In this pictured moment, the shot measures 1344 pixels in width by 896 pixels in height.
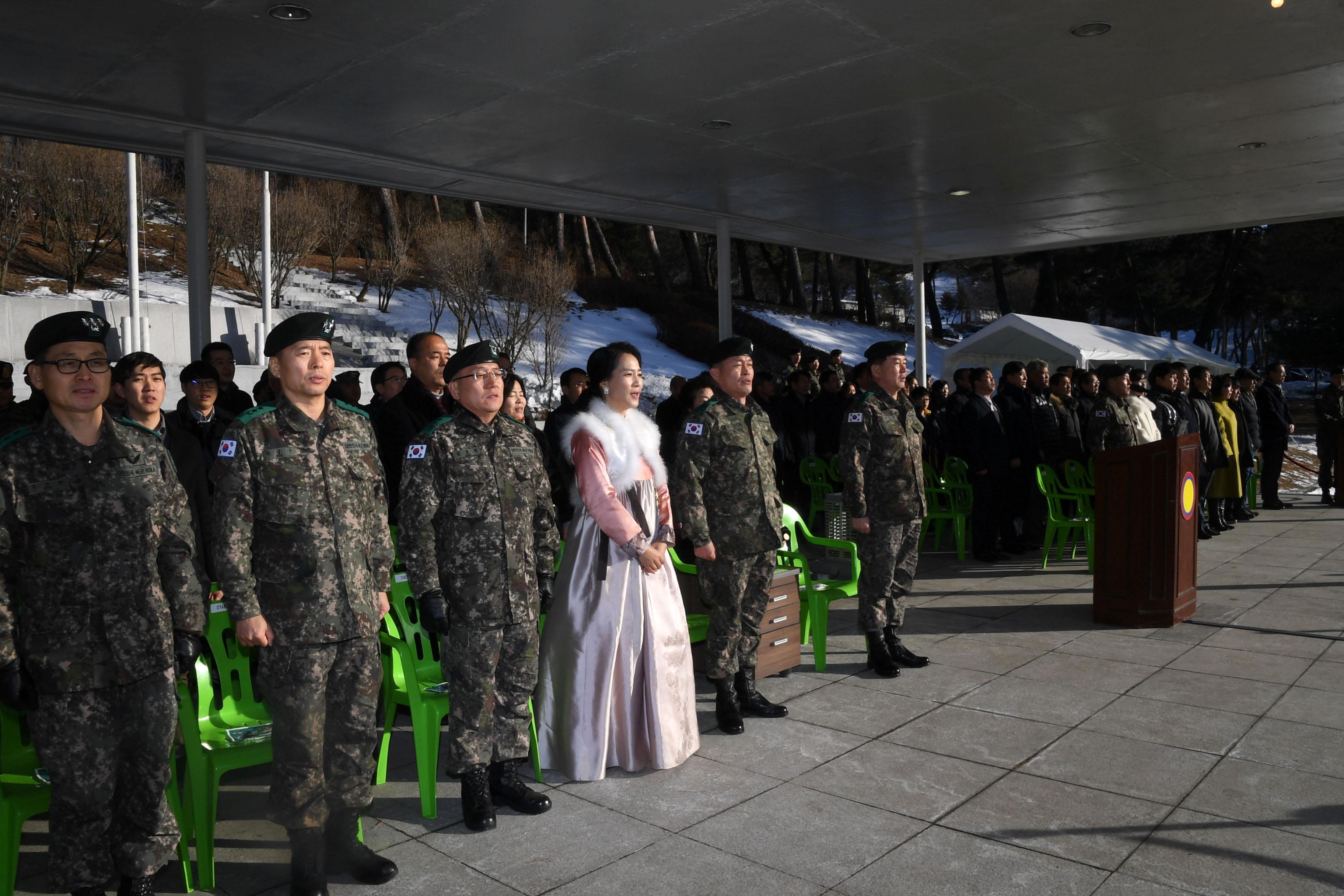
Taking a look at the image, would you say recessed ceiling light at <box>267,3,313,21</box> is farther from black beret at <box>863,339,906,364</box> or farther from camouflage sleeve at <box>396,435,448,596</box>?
black beret at <box>863,339,906,364</box>

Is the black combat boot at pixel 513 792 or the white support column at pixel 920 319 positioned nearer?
the black combat boot at pixel 513 792

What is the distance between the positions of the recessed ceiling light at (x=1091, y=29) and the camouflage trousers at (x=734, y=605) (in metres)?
3.59

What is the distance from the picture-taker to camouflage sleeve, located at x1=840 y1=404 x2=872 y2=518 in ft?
16.6

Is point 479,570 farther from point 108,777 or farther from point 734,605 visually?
point 734,605

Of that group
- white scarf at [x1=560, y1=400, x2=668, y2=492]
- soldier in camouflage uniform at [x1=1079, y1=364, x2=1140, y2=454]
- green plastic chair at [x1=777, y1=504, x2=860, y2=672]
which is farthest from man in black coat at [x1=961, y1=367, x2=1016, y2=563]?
white scarf at [x1=560, y1=400, x2=668, y2=492]

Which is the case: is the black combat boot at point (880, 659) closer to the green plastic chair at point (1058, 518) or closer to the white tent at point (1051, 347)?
the green plastic chair at point (1058, 518)

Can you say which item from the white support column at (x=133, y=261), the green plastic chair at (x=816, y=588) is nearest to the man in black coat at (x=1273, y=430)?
the green plastic chair at (x=816, y=588)

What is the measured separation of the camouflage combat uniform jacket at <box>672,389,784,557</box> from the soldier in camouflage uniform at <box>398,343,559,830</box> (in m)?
1.07

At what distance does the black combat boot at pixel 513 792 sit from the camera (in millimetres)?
3486

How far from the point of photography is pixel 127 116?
6.45m

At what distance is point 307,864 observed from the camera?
9.41 ft

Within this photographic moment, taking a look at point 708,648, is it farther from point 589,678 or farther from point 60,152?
point 60,152

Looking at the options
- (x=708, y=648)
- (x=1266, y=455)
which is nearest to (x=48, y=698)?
(x=708, y=648)

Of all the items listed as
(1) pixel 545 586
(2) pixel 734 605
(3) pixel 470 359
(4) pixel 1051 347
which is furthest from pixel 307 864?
(4) pixel 1051 347
